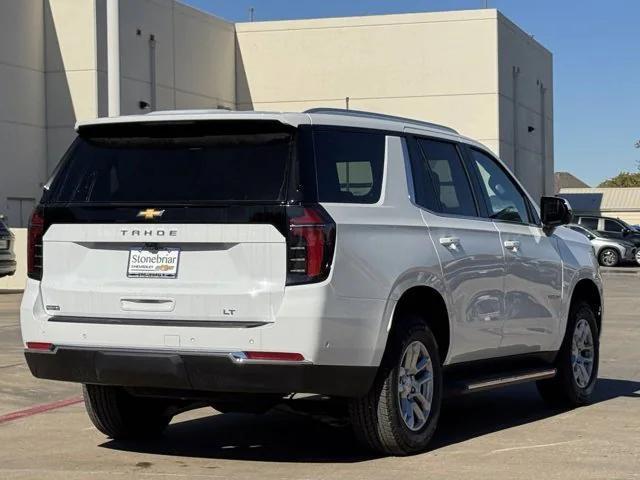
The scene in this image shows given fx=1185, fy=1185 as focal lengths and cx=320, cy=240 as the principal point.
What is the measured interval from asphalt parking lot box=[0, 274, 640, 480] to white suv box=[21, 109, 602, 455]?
0.33 m

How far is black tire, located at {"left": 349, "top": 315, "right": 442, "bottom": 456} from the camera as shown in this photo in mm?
6902

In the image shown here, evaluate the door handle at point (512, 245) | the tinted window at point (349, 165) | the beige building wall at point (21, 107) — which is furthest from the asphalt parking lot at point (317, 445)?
the beige building wall at point (21, 107)

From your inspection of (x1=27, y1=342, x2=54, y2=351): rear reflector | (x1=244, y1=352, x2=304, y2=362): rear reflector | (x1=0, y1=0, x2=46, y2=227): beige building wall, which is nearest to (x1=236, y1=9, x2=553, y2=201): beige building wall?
(x1=0, y1=0, x2=46, y2=227): beige building wall

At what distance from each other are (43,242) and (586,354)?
4729mm

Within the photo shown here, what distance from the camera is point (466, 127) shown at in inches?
1746

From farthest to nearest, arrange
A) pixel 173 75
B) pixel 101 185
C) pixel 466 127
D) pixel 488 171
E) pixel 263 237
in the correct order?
1. pixel 466 127
2. pixel 173 75
3. pixel 488 171
4. pixel 101 185
5. pixel 263 237

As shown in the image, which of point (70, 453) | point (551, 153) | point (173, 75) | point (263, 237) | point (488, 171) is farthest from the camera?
point (551, 153)

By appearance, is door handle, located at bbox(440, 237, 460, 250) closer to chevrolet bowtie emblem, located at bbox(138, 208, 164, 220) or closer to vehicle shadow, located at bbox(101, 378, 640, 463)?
vehicle shadow, located at bbox(101, 378, 640, 463)

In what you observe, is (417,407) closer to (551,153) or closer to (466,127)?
(466,127)

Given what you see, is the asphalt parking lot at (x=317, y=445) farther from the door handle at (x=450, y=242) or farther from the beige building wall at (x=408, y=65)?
the beige building wall at (x=408, y=65)

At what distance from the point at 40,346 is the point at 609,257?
34.3m

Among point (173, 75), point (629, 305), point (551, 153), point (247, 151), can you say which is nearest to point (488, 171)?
point (247, 151)

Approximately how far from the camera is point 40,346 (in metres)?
6.95

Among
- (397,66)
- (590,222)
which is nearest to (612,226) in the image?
(590,222)
